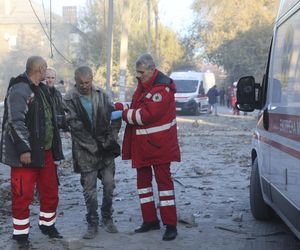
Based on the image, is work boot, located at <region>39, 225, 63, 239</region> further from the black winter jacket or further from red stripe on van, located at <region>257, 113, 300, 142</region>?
red stripe on van, located at <region>257, 113, 300, 142</region>

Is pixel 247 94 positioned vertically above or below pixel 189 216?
above

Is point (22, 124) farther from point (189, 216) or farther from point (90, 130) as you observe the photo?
point (189, 216)

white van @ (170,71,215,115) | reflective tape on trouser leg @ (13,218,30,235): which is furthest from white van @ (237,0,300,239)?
white van @ (170,71,215,115)

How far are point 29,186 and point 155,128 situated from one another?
1342mm

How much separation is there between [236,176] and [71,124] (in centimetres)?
→ 468

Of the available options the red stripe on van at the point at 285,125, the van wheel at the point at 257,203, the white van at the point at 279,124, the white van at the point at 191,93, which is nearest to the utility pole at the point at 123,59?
the white van at the point at 279,124

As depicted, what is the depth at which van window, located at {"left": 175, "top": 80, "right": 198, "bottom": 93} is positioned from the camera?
107 ft

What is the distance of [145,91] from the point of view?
5.67m

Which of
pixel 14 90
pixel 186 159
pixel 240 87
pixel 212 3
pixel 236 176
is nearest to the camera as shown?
pixel 14 90

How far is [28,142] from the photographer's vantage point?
5148 millimetres

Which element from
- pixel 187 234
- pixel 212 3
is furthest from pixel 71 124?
pixel 212 3

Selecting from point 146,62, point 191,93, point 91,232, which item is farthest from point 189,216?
point 191,93

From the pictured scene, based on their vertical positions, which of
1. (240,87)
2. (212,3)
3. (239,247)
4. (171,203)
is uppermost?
(212,3)

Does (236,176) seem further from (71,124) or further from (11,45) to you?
(11,45)
